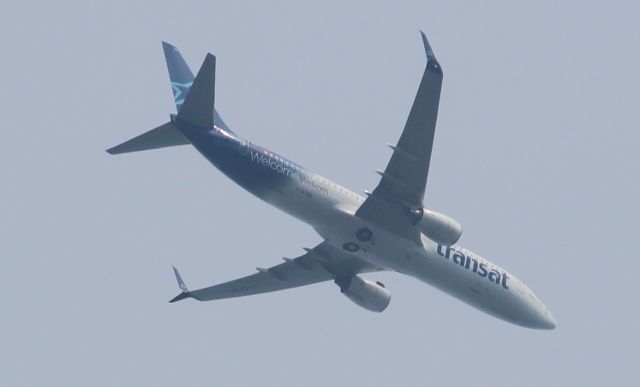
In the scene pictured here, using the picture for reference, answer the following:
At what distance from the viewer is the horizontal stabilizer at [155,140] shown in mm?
51625

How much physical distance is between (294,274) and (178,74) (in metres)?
11.8

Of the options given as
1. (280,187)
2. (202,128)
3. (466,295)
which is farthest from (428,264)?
(202,128)

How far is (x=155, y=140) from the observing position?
2057 inches

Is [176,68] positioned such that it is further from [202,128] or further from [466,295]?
[466,295]

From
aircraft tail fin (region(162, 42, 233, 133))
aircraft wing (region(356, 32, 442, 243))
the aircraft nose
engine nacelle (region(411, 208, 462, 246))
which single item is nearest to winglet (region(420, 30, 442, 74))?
aircraft wing (region(356, 32, 442, 243))

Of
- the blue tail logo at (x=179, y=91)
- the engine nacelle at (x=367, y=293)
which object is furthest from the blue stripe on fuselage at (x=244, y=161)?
the engine nacelle at (x=367, y=293)

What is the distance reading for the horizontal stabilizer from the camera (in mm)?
51625

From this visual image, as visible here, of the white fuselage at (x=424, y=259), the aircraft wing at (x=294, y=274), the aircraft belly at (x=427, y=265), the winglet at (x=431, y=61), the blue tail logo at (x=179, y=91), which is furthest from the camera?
the aircraft wing at (x=294, y=274)

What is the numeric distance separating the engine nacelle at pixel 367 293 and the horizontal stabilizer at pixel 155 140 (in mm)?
12544

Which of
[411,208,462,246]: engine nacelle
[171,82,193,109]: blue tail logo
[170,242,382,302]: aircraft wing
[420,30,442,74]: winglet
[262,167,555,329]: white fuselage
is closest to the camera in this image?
[420,30,442,74]: winglet

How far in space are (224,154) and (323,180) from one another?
460 centimetres

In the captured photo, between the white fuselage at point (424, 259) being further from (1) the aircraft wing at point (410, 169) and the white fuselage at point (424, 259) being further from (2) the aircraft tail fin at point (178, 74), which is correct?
(2) the aircraft tail fin at point (178, 74)

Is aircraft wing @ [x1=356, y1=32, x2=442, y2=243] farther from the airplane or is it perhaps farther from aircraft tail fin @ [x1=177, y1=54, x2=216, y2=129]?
aircraft tail fin @ [x1=177, y1=54, x2=216, y2=129]

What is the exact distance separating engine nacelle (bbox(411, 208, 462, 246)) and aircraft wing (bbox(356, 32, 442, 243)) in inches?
15.2
